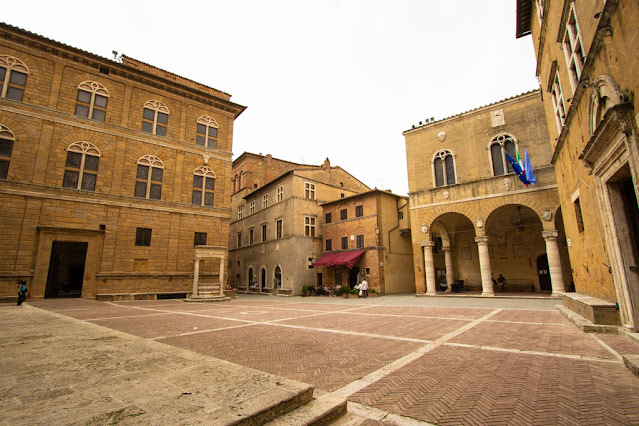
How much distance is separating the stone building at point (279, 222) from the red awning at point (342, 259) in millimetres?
1637

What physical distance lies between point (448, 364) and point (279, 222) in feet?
86.9

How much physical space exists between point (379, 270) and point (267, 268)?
41.8 ft

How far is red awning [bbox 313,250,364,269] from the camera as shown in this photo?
83.1 ft

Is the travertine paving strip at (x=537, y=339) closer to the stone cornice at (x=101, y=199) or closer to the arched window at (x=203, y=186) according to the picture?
the stone cornice at (x=101, y=199)

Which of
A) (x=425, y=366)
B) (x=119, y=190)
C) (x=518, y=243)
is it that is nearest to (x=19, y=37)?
(x=119, y=190)

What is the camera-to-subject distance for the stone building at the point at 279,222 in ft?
94.4

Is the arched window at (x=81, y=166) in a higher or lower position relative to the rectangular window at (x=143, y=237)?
higher

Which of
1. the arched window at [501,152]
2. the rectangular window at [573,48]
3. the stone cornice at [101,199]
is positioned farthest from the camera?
the arched window at [501,152]

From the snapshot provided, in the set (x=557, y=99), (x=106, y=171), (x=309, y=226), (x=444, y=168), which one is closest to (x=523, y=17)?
(x=557, y=99)

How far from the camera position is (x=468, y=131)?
21703 mm

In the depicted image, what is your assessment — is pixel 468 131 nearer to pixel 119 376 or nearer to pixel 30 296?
pixel 119 376

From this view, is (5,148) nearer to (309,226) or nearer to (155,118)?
(155,118)

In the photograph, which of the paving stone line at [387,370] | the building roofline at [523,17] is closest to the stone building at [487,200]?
the building roofline at [523,17]

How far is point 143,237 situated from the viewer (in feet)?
67.3
